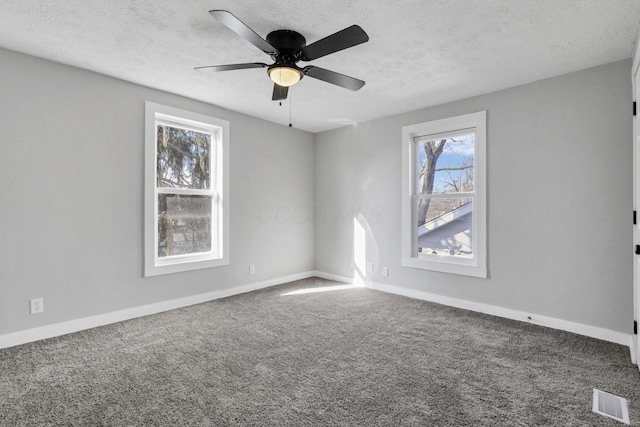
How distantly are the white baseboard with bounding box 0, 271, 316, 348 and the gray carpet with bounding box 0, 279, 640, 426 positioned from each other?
0.11 metres

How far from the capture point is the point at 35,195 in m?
2.79

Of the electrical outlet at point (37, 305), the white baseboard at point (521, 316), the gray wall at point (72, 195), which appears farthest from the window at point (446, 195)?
the electrical outlet at point (37, 305)

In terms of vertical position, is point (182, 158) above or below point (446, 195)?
above

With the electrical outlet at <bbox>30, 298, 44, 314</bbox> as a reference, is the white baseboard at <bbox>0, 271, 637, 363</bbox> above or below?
below

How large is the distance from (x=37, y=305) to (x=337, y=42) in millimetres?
3264

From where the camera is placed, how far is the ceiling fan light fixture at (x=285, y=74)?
233 centimetres

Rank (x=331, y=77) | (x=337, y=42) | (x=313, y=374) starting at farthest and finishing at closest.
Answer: (x=331, y=77), (x=313, y=374), (x=337, y=42)

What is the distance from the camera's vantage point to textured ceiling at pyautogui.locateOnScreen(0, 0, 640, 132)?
2088 mm

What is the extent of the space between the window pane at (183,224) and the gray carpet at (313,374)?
2.74 ft

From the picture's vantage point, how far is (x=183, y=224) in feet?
12.9

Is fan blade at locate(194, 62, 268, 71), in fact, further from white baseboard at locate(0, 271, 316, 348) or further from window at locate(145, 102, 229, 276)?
white baseboard at locate(0, 271, 316, 348)

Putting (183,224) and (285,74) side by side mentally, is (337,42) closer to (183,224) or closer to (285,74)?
(285,74)

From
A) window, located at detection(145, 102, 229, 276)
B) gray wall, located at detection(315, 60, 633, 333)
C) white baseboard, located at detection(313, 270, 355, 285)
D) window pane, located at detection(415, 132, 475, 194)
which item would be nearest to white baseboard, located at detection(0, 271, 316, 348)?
window, located at detection(145, 102, 229, 276)

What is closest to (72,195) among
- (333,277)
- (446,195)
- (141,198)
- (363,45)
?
(141,198)
